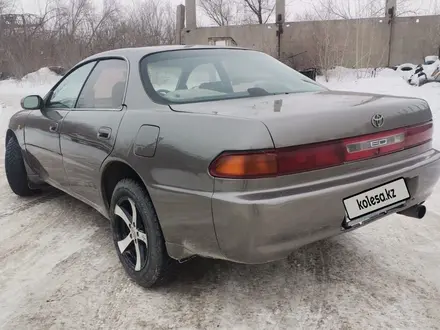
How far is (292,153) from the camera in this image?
6.46 ft

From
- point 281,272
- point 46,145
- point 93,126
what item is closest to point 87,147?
point 93,126

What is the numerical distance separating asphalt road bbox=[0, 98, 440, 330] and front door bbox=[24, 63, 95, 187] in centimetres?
60

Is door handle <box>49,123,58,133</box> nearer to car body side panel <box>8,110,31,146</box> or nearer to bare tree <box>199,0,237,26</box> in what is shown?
car body side panel <box>8,110,31,146</box>

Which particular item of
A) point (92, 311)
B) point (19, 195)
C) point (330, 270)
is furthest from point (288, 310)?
point (19, 195)

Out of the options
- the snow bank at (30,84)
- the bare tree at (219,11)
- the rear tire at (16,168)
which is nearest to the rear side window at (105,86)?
the rear tire at (16,168)

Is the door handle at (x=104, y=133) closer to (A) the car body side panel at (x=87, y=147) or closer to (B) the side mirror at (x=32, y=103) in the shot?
(A) the car body side panel at (x=87, y=147)

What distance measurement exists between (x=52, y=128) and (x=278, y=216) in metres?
2.30

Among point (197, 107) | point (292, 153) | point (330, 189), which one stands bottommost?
point (330, 189)

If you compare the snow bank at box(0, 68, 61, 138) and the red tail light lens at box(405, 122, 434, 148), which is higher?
A: the red tail light lens at box(405, 122, 434, 148)

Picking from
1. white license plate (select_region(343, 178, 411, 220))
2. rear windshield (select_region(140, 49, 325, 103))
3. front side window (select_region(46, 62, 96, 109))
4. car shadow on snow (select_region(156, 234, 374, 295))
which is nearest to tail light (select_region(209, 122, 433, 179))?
white license plate (select_region(343, 178, 411, 220))

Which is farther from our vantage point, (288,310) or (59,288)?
(59,288)

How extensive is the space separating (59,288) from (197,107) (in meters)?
1.38

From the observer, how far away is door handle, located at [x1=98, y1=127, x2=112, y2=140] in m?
2.68

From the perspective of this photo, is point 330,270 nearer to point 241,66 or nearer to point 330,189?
point 330,189
